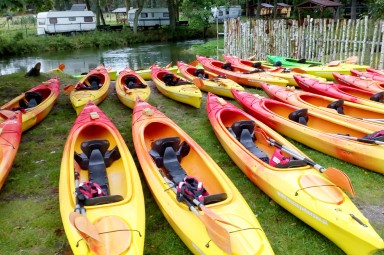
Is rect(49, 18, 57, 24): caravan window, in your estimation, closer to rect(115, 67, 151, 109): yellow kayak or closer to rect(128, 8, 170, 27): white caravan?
rect(128, 8, 170, 27): white caravan

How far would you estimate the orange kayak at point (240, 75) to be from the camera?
8756 millimetres

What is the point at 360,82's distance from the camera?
818 cm

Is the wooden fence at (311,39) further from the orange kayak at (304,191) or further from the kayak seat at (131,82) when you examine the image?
the orange kayak at (304,191)

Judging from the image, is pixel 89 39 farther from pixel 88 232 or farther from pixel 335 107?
pixel 88 232

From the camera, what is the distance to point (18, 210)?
405 centimetres

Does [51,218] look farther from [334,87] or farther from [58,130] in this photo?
[334,87]

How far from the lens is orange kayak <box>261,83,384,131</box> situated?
19.0 feet

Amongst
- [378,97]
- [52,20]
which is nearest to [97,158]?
[378,97]

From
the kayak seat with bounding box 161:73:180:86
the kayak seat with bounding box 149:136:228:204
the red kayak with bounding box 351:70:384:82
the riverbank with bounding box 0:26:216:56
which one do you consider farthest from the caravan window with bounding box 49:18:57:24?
the kayak seat with bounding box 149:136:228:204

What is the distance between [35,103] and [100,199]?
16.5 ft

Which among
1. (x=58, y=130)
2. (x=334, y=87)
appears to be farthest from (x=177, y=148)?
(x=334, y=87)

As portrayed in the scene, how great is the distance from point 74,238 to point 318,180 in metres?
2.56

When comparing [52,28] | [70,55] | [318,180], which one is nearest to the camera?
[318,180]

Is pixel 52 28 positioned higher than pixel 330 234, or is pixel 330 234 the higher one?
pixel 52 28
